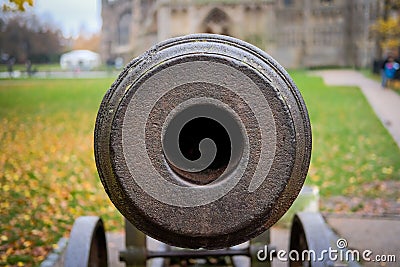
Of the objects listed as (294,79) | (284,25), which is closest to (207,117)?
(294,79)

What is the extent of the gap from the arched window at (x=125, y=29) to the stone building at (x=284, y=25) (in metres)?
13.9

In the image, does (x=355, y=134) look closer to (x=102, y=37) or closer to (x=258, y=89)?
(x=258, y=89)

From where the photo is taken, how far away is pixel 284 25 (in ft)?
152

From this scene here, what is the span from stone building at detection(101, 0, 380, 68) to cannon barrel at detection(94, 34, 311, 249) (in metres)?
39.8

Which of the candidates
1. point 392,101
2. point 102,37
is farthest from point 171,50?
point 102,37

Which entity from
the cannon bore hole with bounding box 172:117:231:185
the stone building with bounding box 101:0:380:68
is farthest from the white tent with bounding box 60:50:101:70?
the cannon bore hole with bounding box 172:117:231:185

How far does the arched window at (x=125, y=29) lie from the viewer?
6098 cm

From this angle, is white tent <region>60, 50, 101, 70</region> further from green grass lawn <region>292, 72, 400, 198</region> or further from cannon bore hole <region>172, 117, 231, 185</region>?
cannon bore hole <region>172, 117, 231, 185</region>

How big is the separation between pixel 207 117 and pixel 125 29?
60.8 m

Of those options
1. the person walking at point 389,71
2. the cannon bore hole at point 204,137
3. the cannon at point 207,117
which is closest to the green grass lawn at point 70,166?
the person walking at point 389,71

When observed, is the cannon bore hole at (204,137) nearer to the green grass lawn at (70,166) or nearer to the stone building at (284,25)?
the green grass lawn at (70,166)

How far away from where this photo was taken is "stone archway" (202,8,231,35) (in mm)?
43656

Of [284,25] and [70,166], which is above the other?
[70,166]

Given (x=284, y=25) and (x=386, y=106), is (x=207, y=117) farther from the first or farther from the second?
(x=284, y=25)
